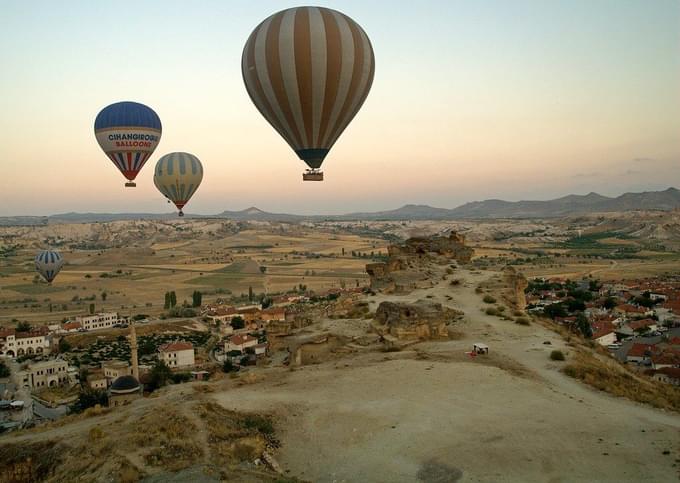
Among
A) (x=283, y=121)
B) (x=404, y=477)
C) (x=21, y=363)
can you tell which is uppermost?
(x=283, y=121)

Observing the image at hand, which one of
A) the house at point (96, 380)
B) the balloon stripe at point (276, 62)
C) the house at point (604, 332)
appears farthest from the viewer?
the house at point (604, 332)

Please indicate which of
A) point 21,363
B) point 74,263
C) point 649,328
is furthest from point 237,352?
point 74,263

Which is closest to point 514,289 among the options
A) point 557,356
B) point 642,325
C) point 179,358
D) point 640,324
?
point 557,356

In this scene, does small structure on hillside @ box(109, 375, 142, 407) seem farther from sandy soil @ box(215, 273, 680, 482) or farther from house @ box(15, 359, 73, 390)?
house @ box(15, 359, 73, 390)

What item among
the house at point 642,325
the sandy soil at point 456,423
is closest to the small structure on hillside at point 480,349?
the sandy soil at point 456,423

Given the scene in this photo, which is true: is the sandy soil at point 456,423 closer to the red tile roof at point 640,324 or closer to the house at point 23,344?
the red tile roof at point 640,324

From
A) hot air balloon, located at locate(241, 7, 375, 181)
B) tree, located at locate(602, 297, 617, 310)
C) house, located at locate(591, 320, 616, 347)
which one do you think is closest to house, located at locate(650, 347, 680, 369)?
house, located at locate(591, 320, 616, 347)

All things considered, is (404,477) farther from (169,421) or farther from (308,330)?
(308,330)
